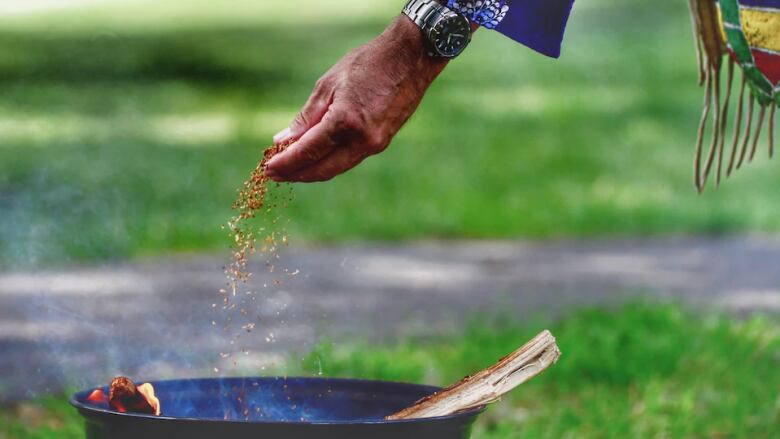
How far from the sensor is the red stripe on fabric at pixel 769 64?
2686mm

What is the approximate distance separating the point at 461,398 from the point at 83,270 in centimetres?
388

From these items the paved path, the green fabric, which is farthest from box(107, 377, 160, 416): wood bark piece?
the paved path

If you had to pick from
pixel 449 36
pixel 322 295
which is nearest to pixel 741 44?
pixel 449 36

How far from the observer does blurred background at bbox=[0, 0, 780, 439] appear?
14.4 ft

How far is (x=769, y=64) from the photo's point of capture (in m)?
2.70

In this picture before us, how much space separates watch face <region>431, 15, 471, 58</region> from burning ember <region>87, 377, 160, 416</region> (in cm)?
82

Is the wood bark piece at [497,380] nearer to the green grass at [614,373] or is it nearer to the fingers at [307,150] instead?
the fingers at [307,150]

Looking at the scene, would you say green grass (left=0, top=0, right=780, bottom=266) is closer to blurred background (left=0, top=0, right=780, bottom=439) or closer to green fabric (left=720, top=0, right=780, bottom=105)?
blurred background (left=0, top=0, right=780, bottom=439)

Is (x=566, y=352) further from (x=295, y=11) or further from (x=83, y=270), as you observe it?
(x=295, y=11)

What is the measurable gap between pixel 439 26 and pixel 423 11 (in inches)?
1.7

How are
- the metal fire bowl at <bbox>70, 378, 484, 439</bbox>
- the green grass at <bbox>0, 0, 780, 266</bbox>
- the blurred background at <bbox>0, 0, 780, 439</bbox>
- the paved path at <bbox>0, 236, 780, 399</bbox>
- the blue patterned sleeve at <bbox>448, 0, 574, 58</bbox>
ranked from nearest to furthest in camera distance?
the blue patterned sleeve at <bbox>448, 0, 574, 58</bbox>
the metal fire bowl at <bbox>70, 378, 484, 439</bbox>
the blurred background at <bbox>0, 0, 780, 439</bbox>
the paved path at <bbox>0, 236, 780, 399</bbox>
the green grass at <bbox>0, 0, 780, 266</bbox>

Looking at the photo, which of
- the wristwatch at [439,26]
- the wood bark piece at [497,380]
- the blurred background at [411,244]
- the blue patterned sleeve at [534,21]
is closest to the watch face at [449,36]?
the wristwatch at [439,26]

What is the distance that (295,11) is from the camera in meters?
17.5

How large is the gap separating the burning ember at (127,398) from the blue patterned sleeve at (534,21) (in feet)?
3.08
